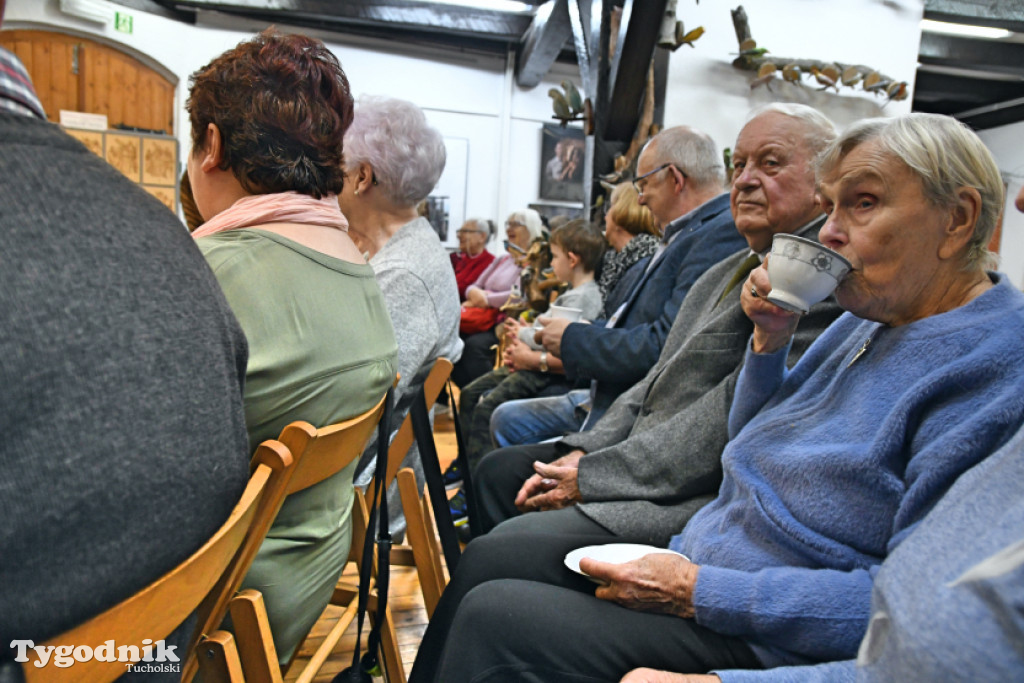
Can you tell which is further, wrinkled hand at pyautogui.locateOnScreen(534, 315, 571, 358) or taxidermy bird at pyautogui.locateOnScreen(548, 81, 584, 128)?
taxidermy bird at pyautogui.locateOnScreen(548, 81, 584, 128)

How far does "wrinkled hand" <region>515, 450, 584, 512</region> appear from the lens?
1.57 metres

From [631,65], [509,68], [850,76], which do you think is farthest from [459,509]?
[509,68]

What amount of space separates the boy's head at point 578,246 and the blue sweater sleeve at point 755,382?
2140mm

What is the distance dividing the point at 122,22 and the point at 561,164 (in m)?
4.73

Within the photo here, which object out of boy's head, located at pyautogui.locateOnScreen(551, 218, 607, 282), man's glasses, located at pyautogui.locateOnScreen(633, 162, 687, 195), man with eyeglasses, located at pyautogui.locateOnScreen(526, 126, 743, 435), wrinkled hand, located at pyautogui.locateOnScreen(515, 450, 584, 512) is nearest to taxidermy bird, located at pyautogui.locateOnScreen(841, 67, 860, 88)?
boy's head, located at pyautogui.locateOnScreen(551, 218, 607, 282)

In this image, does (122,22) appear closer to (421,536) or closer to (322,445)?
(421,536)

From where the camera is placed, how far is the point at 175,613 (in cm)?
69

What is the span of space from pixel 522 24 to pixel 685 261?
21.4 feet

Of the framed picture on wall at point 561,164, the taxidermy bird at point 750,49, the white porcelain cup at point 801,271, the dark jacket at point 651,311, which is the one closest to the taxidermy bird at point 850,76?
the taxidermy bird at point 750,49

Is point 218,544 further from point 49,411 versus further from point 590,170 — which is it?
point 590,170

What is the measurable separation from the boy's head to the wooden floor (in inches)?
66.9

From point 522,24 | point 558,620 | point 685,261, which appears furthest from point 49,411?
point 522,24

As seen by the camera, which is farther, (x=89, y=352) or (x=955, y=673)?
(x=89, y=352)

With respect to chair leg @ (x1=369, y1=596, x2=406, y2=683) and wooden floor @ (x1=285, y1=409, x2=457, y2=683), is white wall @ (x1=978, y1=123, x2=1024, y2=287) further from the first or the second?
chair leg @ (x1=369, y1=596, x2=406, y2=683)
